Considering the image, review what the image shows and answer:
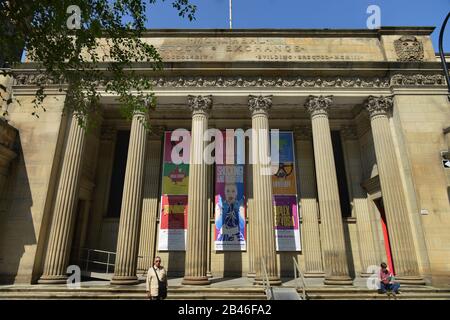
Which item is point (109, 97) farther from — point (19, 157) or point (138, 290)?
point (138, 290)

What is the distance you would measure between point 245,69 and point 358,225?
39.4 ft

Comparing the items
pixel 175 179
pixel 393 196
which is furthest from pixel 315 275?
pixel 175 179

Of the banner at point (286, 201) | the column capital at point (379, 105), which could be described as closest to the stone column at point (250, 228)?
the banner at point (286, 201)

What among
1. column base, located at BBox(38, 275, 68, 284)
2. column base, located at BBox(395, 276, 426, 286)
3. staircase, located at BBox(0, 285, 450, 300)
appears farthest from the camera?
column base, located at BBox(395, 276, 426, 286)

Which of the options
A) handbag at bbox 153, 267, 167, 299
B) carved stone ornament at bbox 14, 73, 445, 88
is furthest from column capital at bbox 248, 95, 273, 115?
handbag at bbox 153, 267, 167, 299

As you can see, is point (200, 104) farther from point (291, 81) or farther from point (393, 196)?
point (393, 196)

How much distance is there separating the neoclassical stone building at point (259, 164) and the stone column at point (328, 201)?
0.18 feet

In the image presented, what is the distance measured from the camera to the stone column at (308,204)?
685 inches

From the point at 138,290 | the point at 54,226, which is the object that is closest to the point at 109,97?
the point at 54,226

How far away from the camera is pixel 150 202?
18844mm

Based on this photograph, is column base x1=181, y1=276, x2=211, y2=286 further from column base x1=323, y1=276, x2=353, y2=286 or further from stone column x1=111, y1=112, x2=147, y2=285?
column base x1=323, y1=276, x2=353, y2=286

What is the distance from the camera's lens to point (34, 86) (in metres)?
16.6

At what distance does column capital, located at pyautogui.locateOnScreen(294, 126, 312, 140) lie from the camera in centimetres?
2034

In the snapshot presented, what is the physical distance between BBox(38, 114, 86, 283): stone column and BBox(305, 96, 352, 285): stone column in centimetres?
A: 1256
